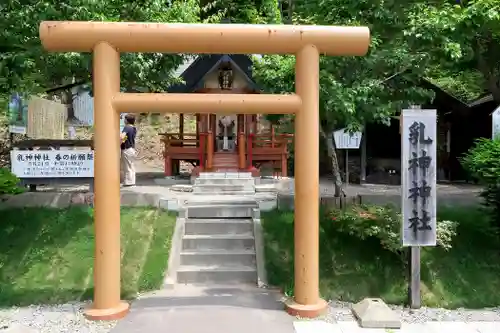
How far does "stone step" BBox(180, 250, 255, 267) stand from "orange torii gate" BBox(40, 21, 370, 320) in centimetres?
154

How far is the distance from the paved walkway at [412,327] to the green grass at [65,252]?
2.41m

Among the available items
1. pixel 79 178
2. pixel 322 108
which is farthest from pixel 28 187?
pixel 322 108

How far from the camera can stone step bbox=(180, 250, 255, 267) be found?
701cm

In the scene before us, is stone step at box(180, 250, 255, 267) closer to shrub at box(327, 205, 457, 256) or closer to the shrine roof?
shrub at box(327, 205, 457, 256)

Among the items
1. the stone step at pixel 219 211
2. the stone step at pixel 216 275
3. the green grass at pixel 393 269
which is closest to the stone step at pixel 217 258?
the stone step at pixel 216 275

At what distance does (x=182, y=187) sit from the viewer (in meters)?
11.1

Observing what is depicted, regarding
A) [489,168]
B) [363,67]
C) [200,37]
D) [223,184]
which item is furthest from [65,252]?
[489,168]

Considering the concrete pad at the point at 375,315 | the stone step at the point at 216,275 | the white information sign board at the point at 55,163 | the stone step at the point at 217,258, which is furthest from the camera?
the white information sign board at the point at 55,163

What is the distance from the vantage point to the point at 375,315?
5.30m

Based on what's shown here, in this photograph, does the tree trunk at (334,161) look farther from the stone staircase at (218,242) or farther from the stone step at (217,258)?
the stone step at (217,258)

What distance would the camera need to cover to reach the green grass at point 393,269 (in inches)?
245

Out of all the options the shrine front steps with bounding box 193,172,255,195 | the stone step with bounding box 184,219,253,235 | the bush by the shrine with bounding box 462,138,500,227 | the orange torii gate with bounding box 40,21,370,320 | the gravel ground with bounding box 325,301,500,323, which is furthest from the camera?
the shrine front steps with bounding box 193,172,255,195

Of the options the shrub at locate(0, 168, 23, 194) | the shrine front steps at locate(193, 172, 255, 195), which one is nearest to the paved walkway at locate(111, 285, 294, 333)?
the shrub at locate(0, 168, 23, 194)

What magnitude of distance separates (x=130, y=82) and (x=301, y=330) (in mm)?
6592
